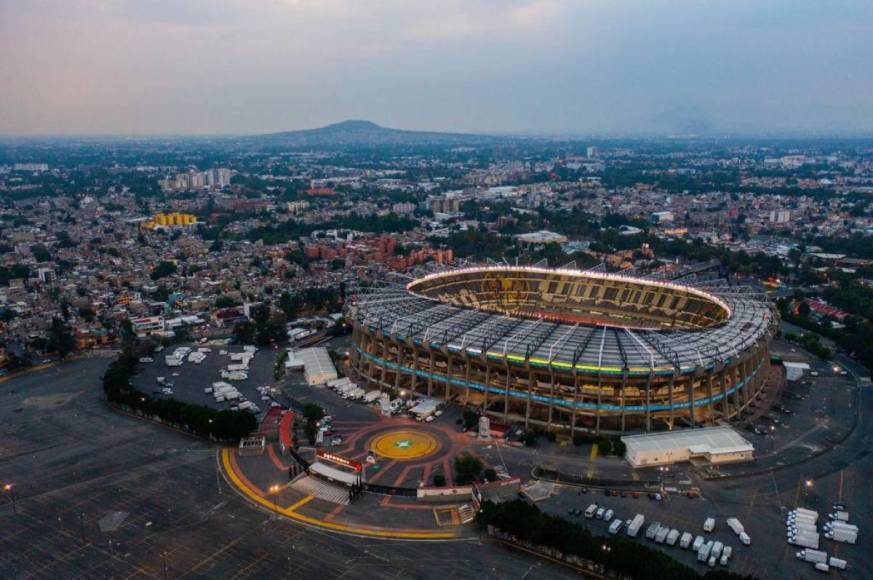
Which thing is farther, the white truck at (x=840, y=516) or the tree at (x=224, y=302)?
the tree at (x=224, y=302)

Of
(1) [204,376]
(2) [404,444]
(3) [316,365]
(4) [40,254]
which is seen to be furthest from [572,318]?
(4) [40,254]

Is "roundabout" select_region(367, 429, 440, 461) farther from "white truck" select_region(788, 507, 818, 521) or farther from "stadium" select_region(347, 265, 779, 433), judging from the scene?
"white truck" select_region(788, 507, 818, 521)

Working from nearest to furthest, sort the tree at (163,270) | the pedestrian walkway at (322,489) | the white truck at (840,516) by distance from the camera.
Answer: the white truck at (840,516)
the pedestrian walkway at (322,489)
the tree at (163,270)

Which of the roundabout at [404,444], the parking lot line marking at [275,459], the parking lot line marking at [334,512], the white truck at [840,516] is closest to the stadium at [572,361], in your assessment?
the roundabout at [404,444]

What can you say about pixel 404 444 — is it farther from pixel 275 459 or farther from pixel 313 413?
pixel 275 459

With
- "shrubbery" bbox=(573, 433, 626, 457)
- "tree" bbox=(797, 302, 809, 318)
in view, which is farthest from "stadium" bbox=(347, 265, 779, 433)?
"tree" bbox=(797, 302, 809, 318)

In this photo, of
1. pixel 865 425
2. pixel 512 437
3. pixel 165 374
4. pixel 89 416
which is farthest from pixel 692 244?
pixel 89 416

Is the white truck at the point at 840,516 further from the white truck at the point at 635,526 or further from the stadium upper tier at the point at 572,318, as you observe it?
the stadium upper tier at the point at 572,318
